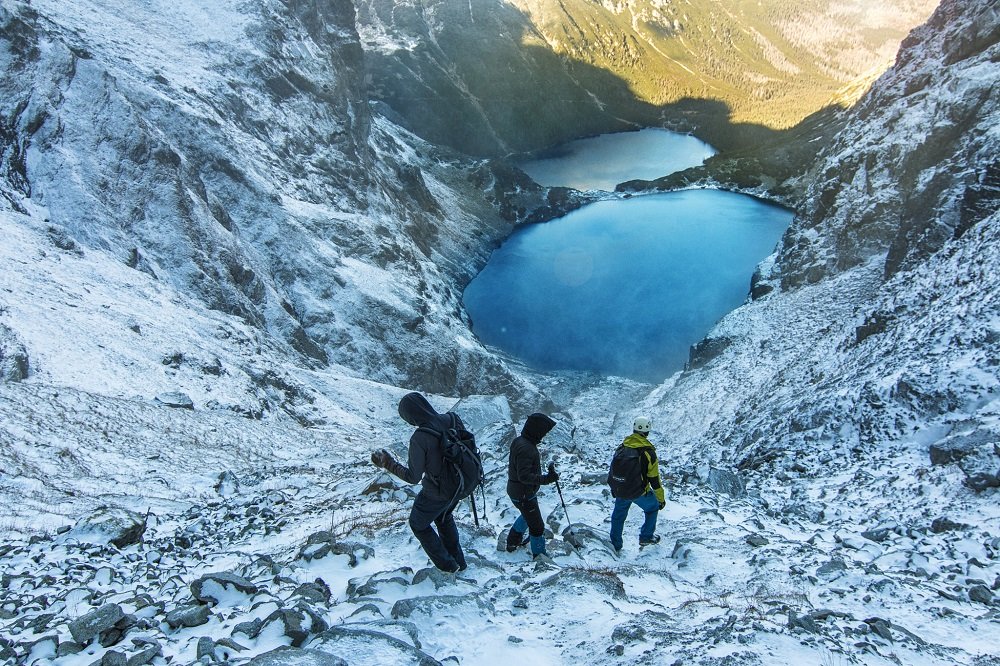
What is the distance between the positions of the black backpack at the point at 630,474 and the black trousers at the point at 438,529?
2.62 meters

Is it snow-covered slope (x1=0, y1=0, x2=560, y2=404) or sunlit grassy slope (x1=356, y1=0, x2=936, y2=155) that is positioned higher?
sunlit grassy slope (x1=356, y1=0, x2=936, y2=155)

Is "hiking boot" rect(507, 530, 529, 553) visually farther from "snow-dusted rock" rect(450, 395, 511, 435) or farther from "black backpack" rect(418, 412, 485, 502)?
"snow-dusted rock" rect(450, 395, 511, 435)

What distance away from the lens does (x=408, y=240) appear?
56.4 m

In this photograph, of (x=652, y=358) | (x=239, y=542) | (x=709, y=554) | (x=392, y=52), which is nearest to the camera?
(x=709, y=554)

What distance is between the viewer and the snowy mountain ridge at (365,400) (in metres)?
6.52

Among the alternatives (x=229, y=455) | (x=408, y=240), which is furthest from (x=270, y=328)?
(x=408, y=240)

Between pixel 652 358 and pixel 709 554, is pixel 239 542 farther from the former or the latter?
pixel 652 358

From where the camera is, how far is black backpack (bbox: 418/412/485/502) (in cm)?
684

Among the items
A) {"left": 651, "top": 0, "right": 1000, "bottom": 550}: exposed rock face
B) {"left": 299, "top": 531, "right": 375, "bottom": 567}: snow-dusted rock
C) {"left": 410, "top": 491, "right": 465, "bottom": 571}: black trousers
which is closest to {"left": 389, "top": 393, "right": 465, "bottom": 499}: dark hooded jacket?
{"left": 410, "top": 491, "right": 465, "bottom": 571}: black trousers

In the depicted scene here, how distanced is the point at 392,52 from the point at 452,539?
15577cm

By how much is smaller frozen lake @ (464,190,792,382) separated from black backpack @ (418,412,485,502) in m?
44.2

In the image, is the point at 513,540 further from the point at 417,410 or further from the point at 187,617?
the point at 187,617

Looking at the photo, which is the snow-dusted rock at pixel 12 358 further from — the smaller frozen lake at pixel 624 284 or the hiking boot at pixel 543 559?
the smaller frozen lake at pixel 624 284

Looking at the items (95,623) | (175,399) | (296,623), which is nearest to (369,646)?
(296,623)
